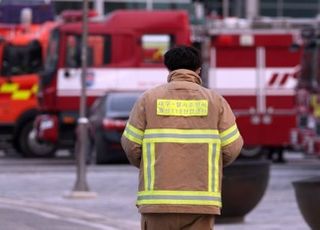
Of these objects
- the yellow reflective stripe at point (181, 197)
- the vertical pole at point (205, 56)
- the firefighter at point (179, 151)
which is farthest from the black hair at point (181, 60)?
the vertical pole at point (205, 56)

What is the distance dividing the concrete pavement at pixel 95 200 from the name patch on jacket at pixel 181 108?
6600 millimetres

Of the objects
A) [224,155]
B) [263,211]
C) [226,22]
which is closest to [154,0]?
[226,22]

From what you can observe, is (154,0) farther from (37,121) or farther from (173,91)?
(173,91)

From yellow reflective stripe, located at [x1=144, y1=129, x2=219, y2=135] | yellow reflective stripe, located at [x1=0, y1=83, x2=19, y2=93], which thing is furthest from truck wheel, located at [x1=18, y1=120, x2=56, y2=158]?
yellow reflective stripe, located at [x1=144, y1=129, x2=219, y2=135]

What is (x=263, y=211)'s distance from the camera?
16.1 meters

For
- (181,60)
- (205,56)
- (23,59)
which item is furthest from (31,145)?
(181,60)

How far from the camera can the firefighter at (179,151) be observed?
694cm

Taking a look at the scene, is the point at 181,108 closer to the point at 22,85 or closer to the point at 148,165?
the point at 148,165

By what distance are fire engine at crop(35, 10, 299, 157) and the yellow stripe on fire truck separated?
1742 mm

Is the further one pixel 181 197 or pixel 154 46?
pixel 154 46

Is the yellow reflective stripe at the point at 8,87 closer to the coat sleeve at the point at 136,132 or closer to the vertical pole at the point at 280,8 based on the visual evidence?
the coat sleeve at the point at 136,132

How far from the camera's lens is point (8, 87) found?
29.0 metres

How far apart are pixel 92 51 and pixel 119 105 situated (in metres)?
2.15

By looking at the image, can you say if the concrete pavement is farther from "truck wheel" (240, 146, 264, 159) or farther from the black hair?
the black hair
